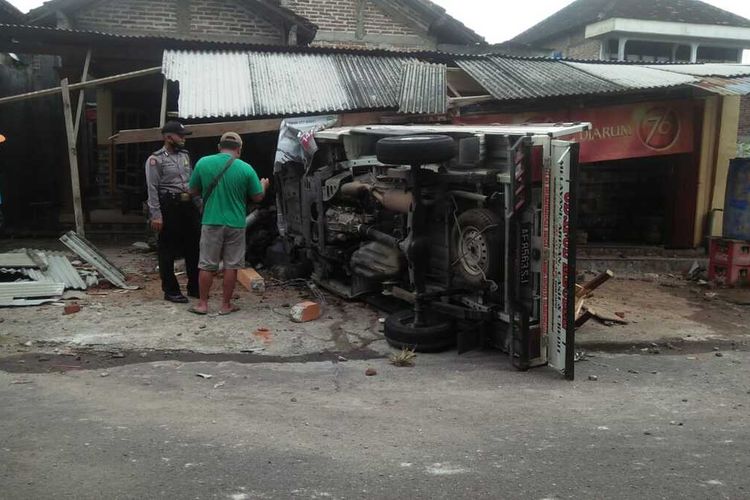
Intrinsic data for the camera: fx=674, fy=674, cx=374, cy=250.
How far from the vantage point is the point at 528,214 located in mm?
5219

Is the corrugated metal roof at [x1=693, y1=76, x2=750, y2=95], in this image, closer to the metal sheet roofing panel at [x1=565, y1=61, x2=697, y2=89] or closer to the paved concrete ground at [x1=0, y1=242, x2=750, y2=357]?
the metal sheet roofing panel at [x1=565, y1=61, x2=697, y2=89]

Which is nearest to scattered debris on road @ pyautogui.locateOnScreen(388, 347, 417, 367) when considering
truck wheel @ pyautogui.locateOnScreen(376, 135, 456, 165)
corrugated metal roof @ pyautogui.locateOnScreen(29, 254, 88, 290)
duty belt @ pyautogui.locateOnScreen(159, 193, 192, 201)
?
truck wheel @ pyautogui.locateOnScreen(376, 135, 456, 165)

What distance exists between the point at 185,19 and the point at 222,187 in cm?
868

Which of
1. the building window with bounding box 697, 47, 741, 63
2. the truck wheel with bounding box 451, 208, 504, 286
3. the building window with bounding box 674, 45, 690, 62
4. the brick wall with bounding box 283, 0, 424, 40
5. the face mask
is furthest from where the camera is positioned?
the building window with bounding box 697, 47, 741, 63

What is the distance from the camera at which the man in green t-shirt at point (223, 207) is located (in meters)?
6.69

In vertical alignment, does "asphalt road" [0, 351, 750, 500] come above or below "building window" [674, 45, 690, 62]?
below

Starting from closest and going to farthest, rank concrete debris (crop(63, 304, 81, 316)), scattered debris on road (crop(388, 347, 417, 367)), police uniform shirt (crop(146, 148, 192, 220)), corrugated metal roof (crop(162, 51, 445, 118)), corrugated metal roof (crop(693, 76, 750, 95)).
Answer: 1. scattered debris on road (crop(388, 347, 417, 367))
2. concrete debris (crop(63, 304, 81, 316))
3. police uniform shirt (crop(146, 148, 192, 220))
4. corrugated metal roof (crop(162, 51, 445, 118))
5. corrugated metal roof (crop(693, 76, 750, 95))

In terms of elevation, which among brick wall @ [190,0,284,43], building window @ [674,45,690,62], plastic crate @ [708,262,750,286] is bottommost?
plastic crate @ [708,262,750,286]

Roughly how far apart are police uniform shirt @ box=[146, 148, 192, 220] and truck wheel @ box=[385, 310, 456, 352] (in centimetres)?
281

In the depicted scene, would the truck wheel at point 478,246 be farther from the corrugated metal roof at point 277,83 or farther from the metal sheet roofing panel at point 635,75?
the metal sheet roofing panel at point 635,75

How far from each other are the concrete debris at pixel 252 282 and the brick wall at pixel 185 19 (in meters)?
7.32

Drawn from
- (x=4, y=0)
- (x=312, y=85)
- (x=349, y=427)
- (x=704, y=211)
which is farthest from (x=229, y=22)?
(x=349, y=427)

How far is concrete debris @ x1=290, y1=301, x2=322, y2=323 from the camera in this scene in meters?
6.76

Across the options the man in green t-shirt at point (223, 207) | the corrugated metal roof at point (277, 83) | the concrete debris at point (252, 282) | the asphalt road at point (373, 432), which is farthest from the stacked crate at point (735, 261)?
the man in green t-shirt at point (223, 207)
